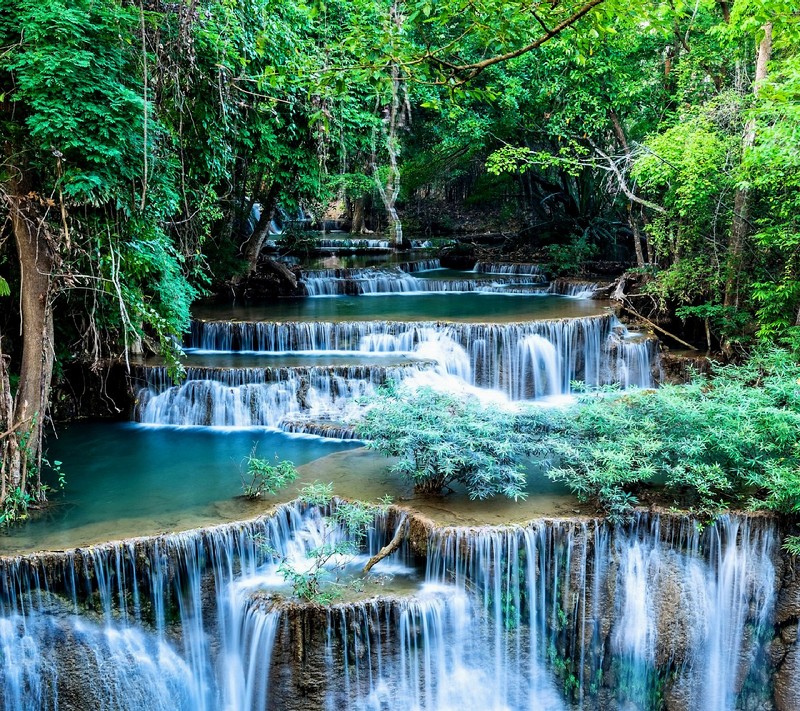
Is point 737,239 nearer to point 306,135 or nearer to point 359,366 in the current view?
point 359,366

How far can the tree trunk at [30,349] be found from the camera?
7.30 m

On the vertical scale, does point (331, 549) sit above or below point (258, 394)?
below

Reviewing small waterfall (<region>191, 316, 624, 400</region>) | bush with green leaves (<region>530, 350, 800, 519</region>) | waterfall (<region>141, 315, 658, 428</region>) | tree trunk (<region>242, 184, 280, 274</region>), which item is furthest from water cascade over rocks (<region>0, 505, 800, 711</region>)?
tree trunk (<region>242, 184, 280, 274</region>)

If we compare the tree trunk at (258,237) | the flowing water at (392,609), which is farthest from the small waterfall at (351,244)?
the flowing water at (392,609)

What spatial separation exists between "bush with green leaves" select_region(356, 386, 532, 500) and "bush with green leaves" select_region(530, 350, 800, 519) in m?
0.40

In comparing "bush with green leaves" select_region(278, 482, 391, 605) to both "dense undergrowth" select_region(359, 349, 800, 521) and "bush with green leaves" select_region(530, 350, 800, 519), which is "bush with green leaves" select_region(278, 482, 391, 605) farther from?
"bush with green leaves" select_region(530, 350, 800, 519)

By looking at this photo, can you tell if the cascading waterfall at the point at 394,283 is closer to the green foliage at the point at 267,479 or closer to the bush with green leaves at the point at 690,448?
the bush with green leaves at the point at 690,448

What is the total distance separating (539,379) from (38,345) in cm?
811

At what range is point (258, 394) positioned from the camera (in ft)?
36.6

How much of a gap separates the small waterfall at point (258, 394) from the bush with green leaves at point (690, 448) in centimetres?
386

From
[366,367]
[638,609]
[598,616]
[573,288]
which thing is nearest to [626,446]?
[638,609]

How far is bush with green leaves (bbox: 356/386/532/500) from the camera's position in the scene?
7387 mm

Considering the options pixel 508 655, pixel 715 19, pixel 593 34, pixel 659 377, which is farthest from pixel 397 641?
pixel 715 19

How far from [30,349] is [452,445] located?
4.52m
